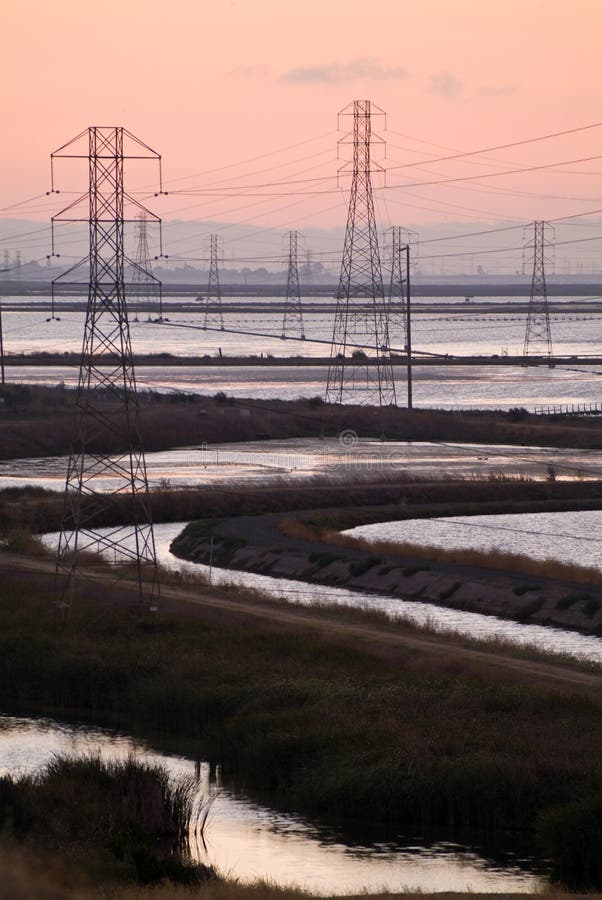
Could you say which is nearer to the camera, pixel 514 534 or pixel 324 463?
pixel 514 534

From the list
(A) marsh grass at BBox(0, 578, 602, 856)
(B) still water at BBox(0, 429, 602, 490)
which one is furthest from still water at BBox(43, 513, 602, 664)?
(B) still water at BBox(0, 429, 602, 490)

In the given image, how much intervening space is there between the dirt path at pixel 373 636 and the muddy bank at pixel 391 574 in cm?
534

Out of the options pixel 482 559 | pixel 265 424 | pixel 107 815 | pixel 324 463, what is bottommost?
pixel 107 815

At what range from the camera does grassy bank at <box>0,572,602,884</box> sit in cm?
2330

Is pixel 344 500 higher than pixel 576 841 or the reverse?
higher

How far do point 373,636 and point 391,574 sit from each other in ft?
36.6

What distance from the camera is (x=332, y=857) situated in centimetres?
2231

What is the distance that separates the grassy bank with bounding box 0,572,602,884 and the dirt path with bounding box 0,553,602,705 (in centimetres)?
20

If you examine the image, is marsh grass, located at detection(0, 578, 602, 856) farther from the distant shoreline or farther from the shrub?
the distant shoreline

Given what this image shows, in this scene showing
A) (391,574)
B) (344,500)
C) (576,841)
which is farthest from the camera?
(344,500)

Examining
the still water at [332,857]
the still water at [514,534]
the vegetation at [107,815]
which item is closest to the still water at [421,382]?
the still water at [514,534]

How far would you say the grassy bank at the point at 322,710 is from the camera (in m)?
23.3

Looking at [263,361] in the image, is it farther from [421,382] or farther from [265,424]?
[265,424]

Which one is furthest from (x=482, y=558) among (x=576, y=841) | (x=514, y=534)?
(x=576, y=841)
